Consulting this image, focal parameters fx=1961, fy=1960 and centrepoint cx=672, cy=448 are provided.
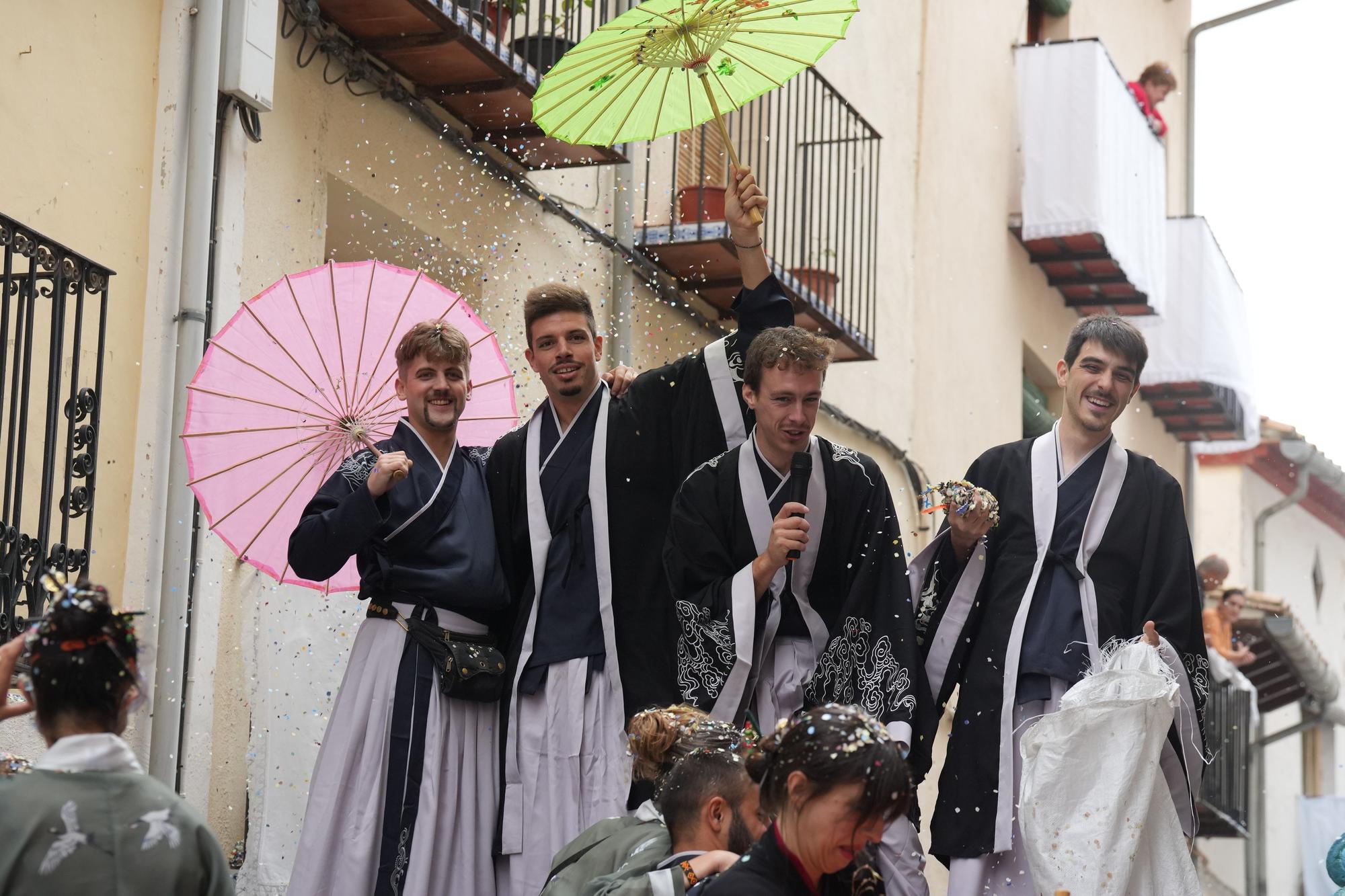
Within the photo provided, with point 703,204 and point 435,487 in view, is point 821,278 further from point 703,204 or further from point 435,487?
point 435,487

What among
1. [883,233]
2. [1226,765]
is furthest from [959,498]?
[1226,765]

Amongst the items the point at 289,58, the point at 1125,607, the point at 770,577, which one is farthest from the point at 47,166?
the point at 1125,607

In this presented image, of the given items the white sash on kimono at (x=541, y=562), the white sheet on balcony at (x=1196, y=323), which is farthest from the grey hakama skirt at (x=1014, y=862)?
the white sheet on balcony at (x=1196, y=323)

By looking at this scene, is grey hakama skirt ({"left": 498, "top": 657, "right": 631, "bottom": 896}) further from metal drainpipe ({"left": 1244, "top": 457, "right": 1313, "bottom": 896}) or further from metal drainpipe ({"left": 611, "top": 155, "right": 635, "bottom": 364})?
metal drainpipe ({"left": 1244, "top": 457, "right": 1313, "bottom": 896})

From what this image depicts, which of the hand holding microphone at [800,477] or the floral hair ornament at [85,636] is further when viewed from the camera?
the hand holding microphone at [800,477]

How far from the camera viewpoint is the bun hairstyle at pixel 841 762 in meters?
3.48

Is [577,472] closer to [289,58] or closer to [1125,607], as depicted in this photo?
[1125,607]

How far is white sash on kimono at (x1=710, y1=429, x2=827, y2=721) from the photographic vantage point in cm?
494

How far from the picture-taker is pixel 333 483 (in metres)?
5.27

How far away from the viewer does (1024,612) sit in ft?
17.4

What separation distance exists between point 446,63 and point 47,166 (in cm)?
204

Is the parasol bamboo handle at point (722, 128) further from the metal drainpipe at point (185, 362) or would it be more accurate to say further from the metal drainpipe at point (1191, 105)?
the metal drainpipe at point (1191, 105)

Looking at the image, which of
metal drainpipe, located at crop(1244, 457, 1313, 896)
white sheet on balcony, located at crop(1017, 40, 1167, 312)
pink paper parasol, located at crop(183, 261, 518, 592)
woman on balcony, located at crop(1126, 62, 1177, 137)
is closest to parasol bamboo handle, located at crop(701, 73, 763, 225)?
pink paper parasol, located at crop(183, 261, 518, 592)

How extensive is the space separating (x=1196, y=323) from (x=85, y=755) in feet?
55.2
